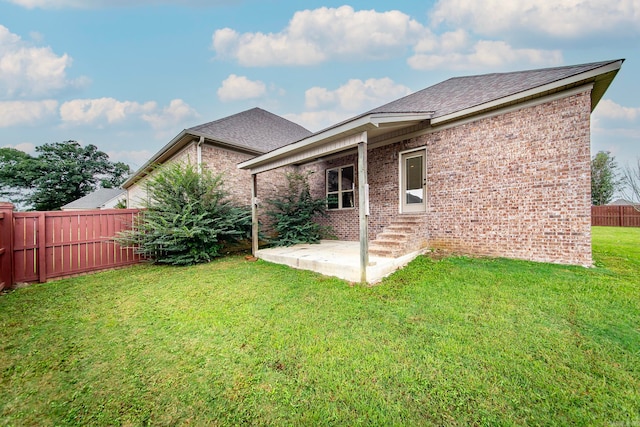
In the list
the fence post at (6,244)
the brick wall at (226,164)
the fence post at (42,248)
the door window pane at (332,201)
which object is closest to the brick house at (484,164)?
the brick wall at (226,164)

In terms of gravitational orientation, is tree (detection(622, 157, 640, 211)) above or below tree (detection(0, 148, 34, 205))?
below

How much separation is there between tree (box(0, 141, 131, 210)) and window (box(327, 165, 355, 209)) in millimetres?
37632

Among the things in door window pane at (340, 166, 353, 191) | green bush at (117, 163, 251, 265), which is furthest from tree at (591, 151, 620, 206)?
green bush at (117, 163, 251, 265)

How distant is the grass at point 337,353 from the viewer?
1646 millimetres

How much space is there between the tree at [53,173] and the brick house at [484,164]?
3717cm

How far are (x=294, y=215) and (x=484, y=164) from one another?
535cm

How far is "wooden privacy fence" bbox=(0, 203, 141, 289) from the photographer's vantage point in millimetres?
4566

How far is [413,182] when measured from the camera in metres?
6.39

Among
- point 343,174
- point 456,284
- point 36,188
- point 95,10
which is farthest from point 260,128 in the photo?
point 36,188

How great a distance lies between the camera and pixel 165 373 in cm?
206

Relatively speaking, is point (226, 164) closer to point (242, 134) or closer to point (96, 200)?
point (242, 134)

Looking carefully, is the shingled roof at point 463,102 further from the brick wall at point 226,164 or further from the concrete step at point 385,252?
the concrete step at point 385,252

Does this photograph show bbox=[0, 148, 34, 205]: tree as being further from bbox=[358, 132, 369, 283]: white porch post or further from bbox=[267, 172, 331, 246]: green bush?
bbox=[358, 132, 369, 283]: white porch post

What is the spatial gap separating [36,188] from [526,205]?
45.1 meters
